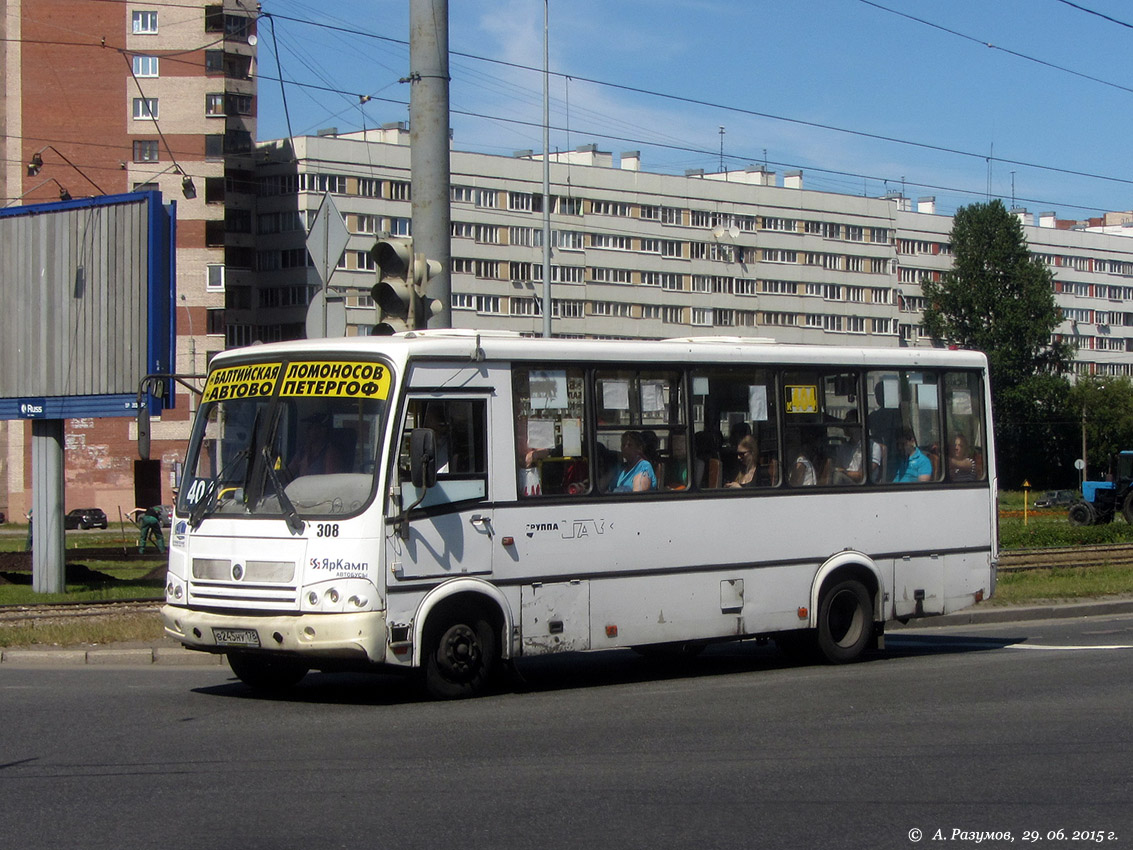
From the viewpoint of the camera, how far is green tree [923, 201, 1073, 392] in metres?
103

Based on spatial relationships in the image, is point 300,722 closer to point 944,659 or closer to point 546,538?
point 546,538

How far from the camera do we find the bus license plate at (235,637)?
10.6 metres

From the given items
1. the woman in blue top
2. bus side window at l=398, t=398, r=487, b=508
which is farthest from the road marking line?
bus side window at l=398, t=398, r=487, b=508

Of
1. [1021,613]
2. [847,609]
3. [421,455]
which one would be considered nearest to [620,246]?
[1021,613]

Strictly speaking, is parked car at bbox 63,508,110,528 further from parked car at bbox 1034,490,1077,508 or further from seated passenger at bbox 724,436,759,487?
seated passenger at bbox 724,436,759,487

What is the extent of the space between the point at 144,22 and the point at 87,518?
82.2 ft

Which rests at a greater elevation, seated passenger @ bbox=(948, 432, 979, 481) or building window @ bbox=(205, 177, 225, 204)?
building window @ bbox=(205, 177, 225, 204)

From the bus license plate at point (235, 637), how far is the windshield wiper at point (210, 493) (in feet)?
2.82

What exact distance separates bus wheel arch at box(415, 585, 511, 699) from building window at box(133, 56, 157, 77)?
69.6 meters

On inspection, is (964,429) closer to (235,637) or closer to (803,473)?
(803,473)

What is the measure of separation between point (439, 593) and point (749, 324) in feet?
316

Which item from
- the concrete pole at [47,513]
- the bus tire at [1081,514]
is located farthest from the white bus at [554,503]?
the bus tire at [1081,514]

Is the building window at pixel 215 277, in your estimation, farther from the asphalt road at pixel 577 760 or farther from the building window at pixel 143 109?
the asphalt road at pixel 577 760

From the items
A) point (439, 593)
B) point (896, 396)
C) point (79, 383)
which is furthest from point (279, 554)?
point (79, 383)
